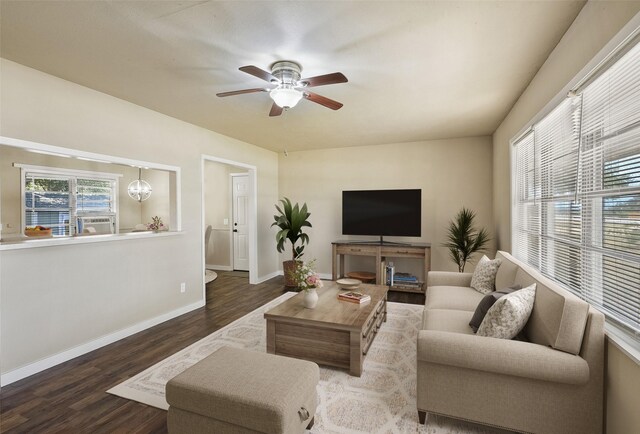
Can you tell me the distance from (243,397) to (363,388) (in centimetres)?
113

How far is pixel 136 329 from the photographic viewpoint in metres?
3.42

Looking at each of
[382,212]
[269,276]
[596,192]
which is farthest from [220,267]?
[596,192]

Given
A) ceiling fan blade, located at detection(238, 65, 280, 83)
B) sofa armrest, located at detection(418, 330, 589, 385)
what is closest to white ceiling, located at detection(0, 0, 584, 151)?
ceiling fan blade, located at detection(238, 65, 280, 83)

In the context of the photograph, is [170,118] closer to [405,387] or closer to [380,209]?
[380,209]

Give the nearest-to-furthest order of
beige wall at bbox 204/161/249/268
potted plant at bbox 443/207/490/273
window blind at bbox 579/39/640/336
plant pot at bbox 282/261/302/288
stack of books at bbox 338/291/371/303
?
window blind at bbox 579/39/640/336 → stack of books at bbox 338/291/371/303 → potted plant at bbox 443/207/490/273 → plant pot at bbox 282/261/302/288 → beige wall at bbox 204/161/249/268

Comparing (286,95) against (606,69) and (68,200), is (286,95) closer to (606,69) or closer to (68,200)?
(606,69)

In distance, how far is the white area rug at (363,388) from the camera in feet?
6.33

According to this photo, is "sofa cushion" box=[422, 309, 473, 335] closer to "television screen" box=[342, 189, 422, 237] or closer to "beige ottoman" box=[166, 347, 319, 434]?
"beige ottoman" box=[166, 347, 319, 434]

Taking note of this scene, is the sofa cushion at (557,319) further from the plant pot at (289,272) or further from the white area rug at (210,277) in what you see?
the white area rug at (210,277)

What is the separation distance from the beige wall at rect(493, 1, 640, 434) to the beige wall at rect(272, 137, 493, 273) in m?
1.91

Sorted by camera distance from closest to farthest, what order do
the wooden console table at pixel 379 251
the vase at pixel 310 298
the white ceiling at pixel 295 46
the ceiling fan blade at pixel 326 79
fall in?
the white ceiling at pixel 295 46 < the ceiling fan blade at pixel 326 79 < the vase at pixel 310 298 < the wooden console table at pixel 379 251

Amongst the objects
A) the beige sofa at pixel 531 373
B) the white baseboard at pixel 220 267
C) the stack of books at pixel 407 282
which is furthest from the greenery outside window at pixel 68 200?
the beige sofa at pixel 531 373

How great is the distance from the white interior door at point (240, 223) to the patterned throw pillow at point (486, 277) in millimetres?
4784

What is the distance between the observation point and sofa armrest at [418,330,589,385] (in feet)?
5.21
